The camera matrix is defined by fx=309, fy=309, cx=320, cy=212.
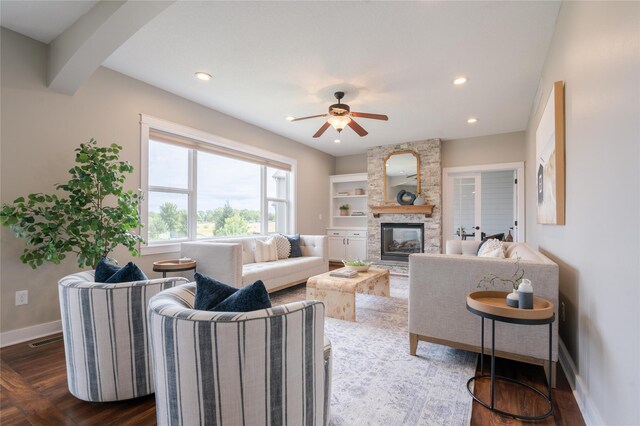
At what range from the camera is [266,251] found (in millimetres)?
4555

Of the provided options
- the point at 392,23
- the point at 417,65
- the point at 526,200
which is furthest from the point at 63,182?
the point at 526,200

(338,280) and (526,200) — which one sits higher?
(526,200)

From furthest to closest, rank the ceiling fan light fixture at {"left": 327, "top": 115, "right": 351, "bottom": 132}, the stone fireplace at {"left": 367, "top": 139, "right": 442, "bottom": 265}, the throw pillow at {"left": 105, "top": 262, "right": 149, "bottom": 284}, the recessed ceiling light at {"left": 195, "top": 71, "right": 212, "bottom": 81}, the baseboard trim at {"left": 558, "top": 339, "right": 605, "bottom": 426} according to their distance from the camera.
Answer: the stone fireplace at {"left": 367, "top": 139, "right": 442, "bottom": 265}
the ceiling fan light fixture at {"left": 327, "top": 115, "right": 351, "bottom": 132}
the recessed ceiling light at {"left": 195, "top": 71, "right": 212, "bottom": 81}
the throw pillow at {"left": 105, "top": 262, "right": 149, "bottom": 284}
the baseboard trim at {"left": 558, "top": 339, "right": 605, "bottom": 426}

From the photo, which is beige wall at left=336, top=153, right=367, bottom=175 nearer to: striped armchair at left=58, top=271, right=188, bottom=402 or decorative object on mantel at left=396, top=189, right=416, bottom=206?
decorative object on mantel at left=396, top=189, right=416, bottom=206

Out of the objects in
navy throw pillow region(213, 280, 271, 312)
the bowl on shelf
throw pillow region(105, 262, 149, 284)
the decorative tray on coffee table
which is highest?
navy throw pillow region(213, 280, 271, 312)

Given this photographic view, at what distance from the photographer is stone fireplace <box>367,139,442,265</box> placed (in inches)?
236

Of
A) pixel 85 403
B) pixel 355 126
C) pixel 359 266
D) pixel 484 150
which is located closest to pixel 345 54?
pixel 355 126

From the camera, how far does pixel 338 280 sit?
10.7 feet

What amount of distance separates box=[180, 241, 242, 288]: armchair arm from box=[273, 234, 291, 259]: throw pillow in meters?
1.35

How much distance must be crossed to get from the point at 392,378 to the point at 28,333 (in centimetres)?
308

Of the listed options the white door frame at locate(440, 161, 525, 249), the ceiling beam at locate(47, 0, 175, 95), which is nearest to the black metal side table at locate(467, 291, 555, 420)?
the ceiling beam at locate(47, 0, 175, 95)

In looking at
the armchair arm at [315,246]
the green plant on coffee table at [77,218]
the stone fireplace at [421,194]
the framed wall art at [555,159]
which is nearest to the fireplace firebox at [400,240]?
the stone fireplace at [421,194]

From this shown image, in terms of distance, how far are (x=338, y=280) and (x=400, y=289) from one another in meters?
1.72

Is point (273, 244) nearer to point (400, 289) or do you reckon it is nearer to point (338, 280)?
point (338, 280)
